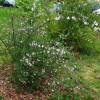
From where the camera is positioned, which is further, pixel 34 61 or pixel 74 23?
pixel 74 23

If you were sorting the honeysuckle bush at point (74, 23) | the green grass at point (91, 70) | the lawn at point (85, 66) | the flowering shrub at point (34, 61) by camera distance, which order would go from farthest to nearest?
the honeysuckle bush at point (74, 23)
the green grass at point (91, 70)
the lawn at point (85, 66)
the flowering shrub at point (34, 61)

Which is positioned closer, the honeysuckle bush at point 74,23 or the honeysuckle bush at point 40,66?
the honeysuckle bush at point 40,66

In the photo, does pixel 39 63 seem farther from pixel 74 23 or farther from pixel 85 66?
pixel 74 23

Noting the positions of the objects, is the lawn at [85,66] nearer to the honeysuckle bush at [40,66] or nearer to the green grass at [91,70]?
the green grass at [91,70]

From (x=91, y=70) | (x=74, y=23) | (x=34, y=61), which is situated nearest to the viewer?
(x=34, y=61)

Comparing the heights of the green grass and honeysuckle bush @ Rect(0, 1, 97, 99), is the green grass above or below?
below

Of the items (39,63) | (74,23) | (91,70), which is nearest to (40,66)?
(39,63)

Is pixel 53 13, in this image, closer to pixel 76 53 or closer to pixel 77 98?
pixel 76 53

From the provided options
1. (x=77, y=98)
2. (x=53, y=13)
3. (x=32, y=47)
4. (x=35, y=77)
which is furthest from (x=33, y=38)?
(x=53, y=13)

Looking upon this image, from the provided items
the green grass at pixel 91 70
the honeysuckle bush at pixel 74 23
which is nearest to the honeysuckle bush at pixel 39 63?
the green grass at pixel 91 70

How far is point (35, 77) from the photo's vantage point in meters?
7.29

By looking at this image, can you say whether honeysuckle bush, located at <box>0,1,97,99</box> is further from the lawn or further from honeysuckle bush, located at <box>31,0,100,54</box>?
honeysuckle bush, located at <box>31,0,100,54</box>

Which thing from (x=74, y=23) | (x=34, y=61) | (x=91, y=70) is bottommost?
(x=91, y=70)

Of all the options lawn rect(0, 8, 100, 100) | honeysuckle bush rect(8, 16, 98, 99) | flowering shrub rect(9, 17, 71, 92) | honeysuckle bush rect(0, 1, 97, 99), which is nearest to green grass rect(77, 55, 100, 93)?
lawn rect(0, 8, 100, 100)
